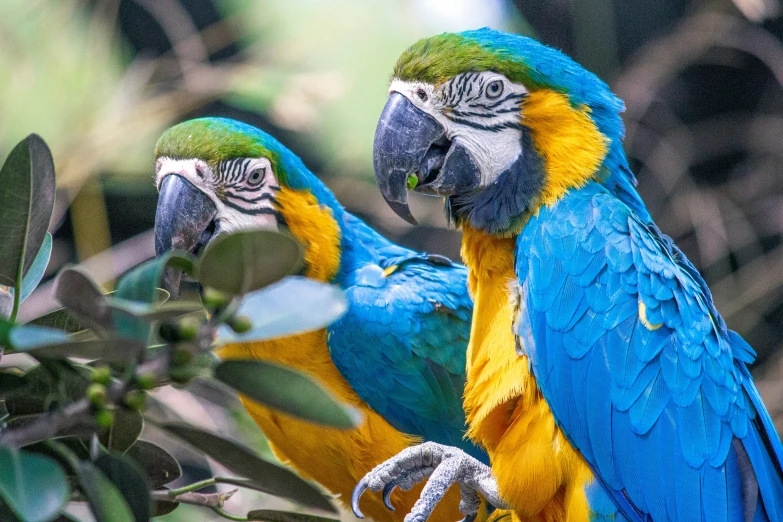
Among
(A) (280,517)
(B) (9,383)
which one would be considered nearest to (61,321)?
(B) (9,383)

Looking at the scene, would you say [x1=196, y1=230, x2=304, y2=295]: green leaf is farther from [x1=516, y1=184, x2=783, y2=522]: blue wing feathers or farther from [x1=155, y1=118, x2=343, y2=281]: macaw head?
[x1=155, y1=118, x2=343, y2=281]: macaw head

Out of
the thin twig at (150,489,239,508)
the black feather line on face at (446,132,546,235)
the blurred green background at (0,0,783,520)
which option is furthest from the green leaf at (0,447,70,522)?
the blurred green background at (0,0,783,520)

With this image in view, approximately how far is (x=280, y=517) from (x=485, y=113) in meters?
0.66

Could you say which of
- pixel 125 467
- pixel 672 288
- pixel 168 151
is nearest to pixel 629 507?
pixel 672 288

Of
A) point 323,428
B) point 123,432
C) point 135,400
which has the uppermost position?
point 135,400

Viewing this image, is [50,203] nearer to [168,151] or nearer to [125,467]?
[125,467]

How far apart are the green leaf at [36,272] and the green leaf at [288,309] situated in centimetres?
26

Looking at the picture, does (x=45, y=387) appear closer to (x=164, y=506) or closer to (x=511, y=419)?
(x=164, y=506)

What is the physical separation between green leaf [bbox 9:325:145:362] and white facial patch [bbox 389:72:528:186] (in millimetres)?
780

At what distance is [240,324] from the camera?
0.56m

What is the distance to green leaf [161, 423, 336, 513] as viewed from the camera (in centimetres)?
74

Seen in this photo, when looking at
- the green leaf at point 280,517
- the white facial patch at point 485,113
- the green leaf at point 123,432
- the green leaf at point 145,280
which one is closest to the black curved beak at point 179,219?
the white facial patch at point 485,113

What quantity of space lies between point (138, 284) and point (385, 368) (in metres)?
0.92

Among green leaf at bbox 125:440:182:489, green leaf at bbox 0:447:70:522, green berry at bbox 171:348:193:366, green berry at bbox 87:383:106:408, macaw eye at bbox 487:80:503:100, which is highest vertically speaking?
macaw eye at bbox 487:80:503:100
